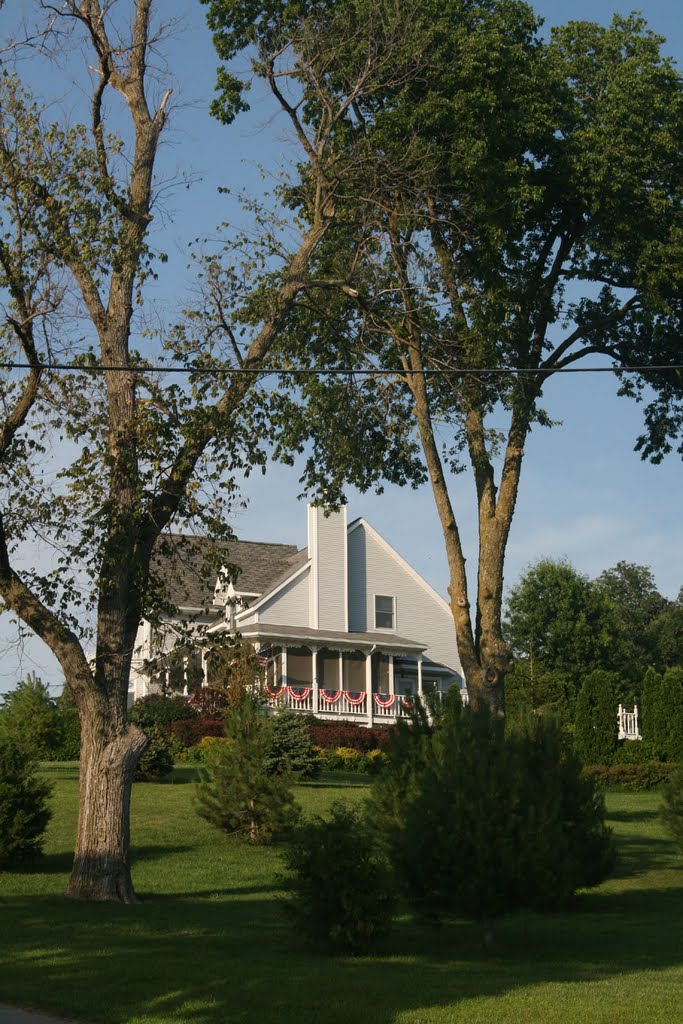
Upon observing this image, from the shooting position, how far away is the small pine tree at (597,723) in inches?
1385

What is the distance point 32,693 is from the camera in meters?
30.3

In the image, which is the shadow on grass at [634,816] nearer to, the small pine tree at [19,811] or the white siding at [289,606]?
the small pine tree at [19,811]

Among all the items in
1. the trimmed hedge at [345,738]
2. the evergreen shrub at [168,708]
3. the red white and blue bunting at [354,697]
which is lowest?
the trimmed hedge at [345,738]

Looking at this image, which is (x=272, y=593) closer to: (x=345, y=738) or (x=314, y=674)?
(x=314, y=674)

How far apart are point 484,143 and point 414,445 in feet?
21.7

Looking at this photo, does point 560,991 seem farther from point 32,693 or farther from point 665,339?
point 32,693

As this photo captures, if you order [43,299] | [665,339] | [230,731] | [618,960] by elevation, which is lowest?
[618,960]

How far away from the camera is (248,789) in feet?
66.0

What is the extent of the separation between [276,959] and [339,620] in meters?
36.2

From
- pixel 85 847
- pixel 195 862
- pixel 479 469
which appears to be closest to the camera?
pixel 85 847

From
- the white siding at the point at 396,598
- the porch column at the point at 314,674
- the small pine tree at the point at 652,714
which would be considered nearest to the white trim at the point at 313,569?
the porch column at the point at 314,674

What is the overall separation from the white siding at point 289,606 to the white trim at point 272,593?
11 centimetres

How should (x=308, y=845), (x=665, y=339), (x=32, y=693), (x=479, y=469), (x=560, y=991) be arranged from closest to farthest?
(x=560, y=991), (x=308, y=845), (x=479, y=469), (x=665, y=339), (x=32, y=693)

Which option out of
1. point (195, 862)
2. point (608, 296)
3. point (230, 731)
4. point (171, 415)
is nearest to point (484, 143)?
point (608, 296)
